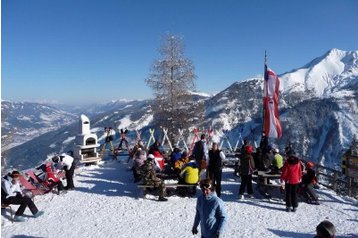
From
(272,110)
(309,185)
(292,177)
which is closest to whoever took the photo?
(292,177)

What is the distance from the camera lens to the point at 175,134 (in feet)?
95.5

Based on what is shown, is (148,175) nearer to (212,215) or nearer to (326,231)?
(212,215)

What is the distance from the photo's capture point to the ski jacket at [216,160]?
12.6 metres

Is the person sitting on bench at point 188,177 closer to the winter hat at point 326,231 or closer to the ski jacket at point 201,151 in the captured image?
the ski jacket at point 201,151

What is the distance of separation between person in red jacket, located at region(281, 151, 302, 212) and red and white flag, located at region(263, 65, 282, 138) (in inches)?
173

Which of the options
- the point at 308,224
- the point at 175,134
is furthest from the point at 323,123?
the point at 308,224

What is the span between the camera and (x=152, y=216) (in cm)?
1084

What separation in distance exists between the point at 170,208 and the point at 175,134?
17.6 meters

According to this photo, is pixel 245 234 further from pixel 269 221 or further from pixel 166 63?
pixel 166 63

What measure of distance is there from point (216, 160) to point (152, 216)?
322cm

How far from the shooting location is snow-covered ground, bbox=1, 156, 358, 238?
9.63m

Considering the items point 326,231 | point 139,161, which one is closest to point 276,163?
point 139,161

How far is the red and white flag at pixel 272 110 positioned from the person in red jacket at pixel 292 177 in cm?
439

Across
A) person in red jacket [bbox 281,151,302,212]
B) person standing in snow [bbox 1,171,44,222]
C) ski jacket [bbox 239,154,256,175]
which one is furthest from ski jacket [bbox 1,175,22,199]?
person in red jacket [bbox 281,151,302,212]
